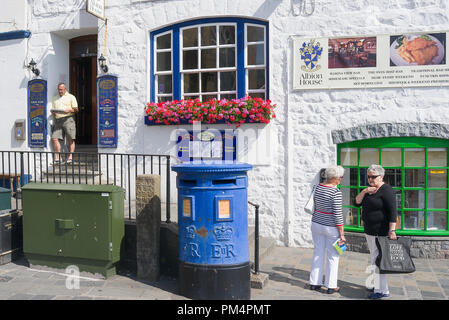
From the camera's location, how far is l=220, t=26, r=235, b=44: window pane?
26.7 feet

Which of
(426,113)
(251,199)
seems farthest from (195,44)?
(426,113)

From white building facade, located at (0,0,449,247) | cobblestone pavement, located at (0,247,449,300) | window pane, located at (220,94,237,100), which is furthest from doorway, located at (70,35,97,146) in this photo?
Answer: cobblestone pavement, located at (0,247,449,300)

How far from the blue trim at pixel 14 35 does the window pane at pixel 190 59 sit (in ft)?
12.1

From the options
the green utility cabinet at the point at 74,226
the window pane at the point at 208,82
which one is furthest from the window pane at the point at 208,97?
the green utility cabinet at the point at 74,226

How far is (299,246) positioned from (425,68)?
12.0 ft

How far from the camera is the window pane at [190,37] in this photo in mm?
8328

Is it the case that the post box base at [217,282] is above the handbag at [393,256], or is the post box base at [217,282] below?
below

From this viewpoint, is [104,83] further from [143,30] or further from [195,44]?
[195,44]

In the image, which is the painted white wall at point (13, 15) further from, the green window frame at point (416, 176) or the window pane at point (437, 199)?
the window pane at point (437, 199)

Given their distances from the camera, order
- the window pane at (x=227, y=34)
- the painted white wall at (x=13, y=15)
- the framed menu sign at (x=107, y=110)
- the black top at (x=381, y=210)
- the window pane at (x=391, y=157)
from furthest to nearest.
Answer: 1. the painted white wall at (x=13, y=15)
2. the framed menu sign at (x=107, y=110)
3. the window pane at (x=227, y=34)
4. the window pane at (x=391, y=157)
5. the black top at (x=381, y=210)

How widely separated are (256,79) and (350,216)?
9.95 ft

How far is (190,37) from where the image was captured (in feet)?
27.5

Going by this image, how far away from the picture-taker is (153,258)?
5.81 meters

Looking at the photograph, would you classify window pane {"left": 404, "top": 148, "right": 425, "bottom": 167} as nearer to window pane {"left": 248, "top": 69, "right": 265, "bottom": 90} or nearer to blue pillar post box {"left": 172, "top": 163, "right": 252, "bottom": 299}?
window pane {"left": 248, "top": 69, "right": 265, "bottom": 90}
